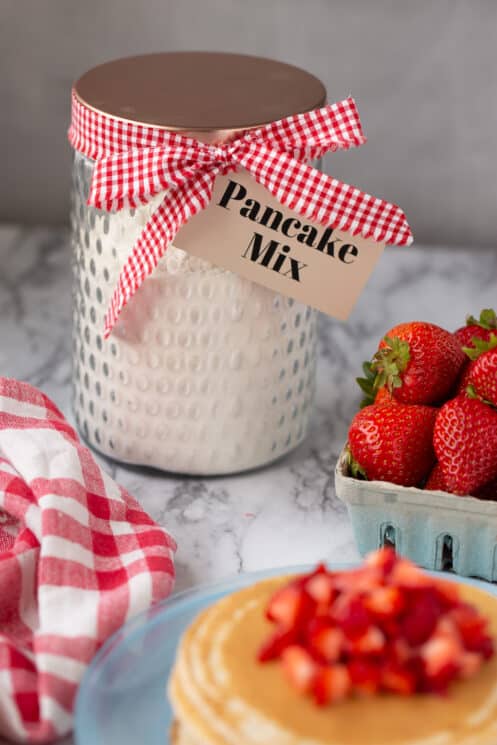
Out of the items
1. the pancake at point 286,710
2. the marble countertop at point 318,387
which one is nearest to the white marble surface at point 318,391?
the marble countertop at point 318,387

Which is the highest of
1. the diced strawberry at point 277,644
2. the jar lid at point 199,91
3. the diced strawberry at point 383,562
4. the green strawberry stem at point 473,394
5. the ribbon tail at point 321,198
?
the jar lid at point 199,91

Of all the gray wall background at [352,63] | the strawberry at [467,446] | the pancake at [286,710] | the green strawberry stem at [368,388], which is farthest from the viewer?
the gray wall background at [352,63]

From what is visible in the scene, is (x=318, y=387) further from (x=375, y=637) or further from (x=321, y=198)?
(x=375, y=637)

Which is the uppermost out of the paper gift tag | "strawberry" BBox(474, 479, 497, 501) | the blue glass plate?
the paper gift tag

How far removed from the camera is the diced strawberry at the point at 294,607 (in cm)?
55

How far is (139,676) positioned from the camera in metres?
0.60

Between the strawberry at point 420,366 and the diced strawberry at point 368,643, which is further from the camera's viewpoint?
the strawberry at point 420,366

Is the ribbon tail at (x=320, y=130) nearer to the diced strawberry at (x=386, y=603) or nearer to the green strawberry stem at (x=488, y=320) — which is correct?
the green strawberry stem at (x=488, y=320)

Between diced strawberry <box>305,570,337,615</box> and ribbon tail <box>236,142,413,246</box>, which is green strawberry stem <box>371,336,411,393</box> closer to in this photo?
ribbon tail <box>236,142,413,246</box>

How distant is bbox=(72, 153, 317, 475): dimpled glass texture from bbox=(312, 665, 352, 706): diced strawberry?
33 cm

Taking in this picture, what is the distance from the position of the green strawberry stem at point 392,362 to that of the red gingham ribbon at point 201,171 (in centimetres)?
7

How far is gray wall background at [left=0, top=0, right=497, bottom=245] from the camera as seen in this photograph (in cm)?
115

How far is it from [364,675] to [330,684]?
0.02m

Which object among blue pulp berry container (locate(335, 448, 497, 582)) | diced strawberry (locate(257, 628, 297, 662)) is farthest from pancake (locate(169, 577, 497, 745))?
blue pulp berry container (locate(335, 448, 497, 582))
